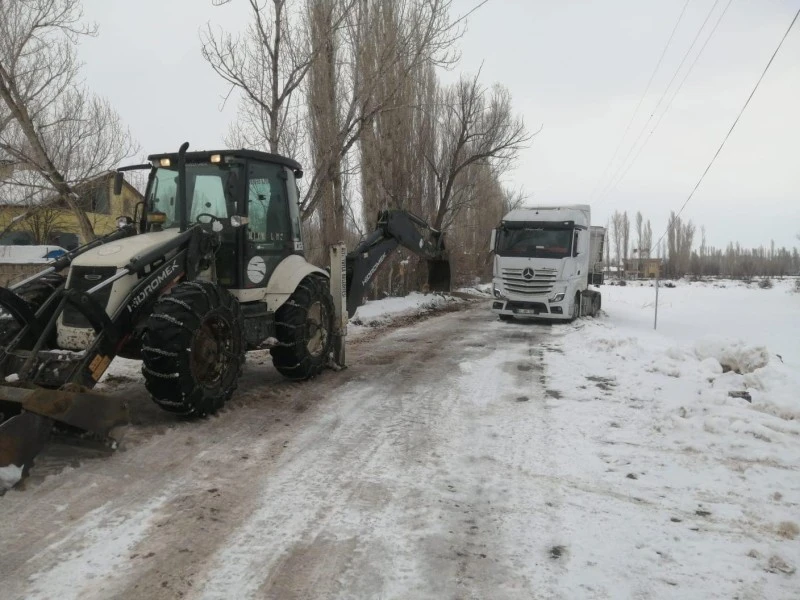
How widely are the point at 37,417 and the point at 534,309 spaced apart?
13.3 meters

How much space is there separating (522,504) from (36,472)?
344 centimetres

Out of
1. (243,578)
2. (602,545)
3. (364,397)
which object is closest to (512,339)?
(364,397)

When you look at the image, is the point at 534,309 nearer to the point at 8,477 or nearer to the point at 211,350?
the point at 211,350

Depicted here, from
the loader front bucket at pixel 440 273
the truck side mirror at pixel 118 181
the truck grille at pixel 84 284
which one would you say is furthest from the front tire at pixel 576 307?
the truck grille at pixel 84 284

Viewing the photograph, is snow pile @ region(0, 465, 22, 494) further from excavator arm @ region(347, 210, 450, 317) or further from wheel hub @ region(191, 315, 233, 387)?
excavator arm @ region(347, 210, 450, 317)

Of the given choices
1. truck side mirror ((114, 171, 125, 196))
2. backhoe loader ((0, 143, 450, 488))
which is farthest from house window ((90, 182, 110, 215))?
backhoe loader ((0, 143, 450, 488))

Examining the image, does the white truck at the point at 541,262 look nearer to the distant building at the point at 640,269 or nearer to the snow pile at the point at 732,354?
the snow pile at the point at 732,354

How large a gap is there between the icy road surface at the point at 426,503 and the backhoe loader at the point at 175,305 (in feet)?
1.50

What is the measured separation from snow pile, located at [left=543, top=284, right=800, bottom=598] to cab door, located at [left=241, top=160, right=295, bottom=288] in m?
3.77

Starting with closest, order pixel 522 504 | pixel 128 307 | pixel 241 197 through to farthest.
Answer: pixel 522 504 → pixel 128 307 → pixel 241 197

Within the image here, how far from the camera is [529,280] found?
1573 centimetres

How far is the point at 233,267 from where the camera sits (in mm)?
6641

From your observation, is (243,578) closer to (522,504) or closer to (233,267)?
(522,504)

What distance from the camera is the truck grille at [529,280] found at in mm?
15492
